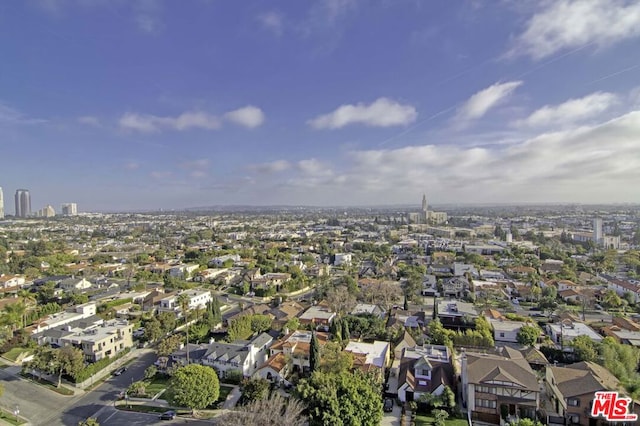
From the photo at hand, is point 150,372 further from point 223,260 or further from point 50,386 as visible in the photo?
point 223,260

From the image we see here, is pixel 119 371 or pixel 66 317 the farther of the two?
pixel 66 317

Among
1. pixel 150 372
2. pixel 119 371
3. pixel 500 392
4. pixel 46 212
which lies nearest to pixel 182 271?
pixel 119 371

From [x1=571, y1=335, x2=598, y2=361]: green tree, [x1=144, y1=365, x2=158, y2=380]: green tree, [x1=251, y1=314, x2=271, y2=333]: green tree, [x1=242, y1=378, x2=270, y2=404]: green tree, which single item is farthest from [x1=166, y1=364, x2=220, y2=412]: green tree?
[x1=571, y1=335, x2=598, y2=361]: green tree

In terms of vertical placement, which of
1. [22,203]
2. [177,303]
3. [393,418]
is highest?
[22,203]

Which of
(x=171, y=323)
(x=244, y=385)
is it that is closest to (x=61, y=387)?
(x=171, y=323)

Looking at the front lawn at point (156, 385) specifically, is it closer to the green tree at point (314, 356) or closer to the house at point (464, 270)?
the green tree at point (314, 356)

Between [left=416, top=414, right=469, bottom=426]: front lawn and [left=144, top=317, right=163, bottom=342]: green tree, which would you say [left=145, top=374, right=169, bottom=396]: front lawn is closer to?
[left=144, top=317, right=163, bottom=342]: green tree
